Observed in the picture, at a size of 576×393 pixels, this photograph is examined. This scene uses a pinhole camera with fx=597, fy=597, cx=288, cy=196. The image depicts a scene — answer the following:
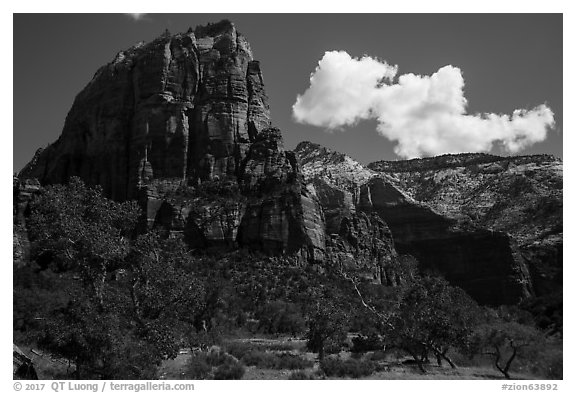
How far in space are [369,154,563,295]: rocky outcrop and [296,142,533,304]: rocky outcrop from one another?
4.02m

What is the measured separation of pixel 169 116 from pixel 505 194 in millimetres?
94106

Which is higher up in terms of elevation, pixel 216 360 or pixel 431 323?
pixel 431 323

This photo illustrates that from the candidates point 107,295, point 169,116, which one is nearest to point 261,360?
point 107,295

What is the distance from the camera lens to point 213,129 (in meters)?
99.1

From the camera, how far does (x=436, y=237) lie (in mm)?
140375

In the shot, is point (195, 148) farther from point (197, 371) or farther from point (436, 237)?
point (197, 371)

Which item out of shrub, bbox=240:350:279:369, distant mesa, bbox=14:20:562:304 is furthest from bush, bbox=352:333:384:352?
distant mesa, bbox=14:20:562:304

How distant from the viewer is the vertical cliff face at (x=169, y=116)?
9825 centimetres

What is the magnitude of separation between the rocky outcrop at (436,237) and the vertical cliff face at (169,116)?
3508 centimetres

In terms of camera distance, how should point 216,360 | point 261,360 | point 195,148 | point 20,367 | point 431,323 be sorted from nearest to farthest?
point 20,367
point 431,323
point 216,360
point 261,360
point 195,148

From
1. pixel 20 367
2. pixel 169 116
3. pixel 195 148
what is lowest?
pixel 20 367

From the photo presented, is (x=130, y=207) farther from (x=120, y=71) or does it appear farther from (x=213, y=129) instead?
(x=120, y=71)

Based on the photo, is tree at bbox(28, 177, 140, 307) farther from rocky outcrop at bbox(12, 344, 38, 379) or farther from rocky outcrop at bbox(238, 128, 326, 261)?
rocky outcrop at bbox(238, 128, 326, 261)
